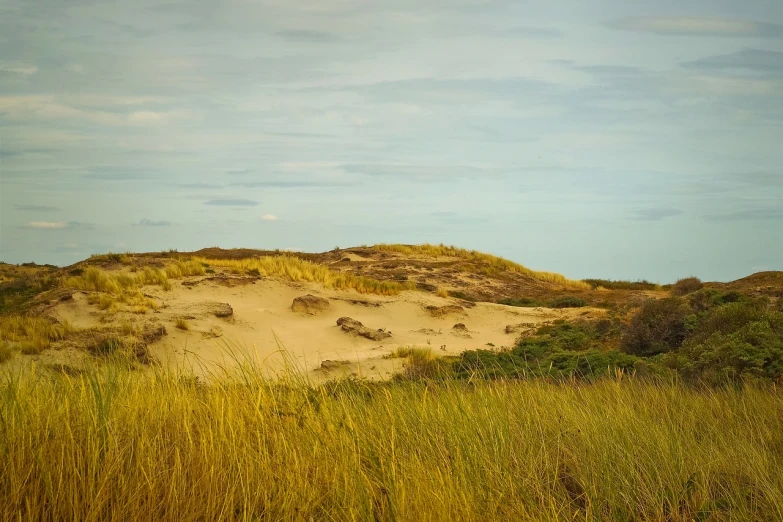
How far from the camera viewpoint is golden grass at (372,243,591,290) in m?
36.3

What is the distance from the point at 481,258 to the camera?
37.7m

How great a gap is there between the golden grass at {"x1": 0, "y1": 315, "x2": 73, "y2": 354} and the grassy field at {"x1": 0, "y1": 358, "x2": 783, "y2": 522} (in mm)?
8941

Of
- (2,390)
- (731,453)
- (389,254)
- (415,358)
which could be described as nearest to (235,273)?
(415,358)

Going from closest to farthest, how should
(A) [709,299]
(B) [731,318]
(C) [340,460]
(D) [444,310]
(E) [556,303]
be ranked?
(C) [340,460], (B) [731,318], (A) [709,299], (D) [444,310], (E) [556,303]

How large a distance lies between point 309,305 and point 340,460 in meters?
15.2

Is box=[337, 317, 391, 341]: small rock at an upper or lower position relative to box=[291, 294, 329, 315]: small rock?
lower

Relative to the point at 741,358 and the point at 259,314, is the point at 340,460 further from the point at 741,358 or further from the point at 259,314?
the point at 259,314

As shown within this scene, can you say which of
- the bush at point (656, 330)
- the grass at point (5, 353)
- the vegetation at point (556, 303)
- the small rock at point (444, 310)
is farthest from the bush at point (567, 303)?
the grass at point (5, 353)

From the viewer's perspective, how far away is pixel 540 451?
15.7 feet

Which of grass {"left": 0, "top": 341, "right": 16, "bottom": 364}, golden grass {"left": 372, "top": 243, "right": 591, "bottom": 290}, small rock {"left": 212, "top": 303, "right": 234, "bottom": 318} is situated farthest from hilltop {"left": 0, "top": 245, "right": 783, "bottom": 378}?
golden grass {"left": 372, "top": 243, "right": 591, "bottom": 290}

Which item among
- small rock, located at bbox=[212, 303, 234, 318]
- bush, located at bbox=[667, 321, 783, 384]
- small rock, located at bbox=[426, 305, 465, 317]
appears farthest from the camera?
small rock, located at bbox=[426, 305, 465, 317]

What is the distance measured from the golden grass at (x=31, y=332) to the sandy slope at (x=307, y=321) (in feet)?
3.37

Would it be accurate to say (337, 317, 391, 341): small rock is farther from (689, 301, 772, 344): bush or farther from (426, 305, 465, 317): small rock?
(689, 301, 772, 344): bush

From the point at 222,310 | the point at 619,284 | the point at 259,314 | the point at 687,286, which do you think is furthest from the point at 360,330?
the point at 619,284
